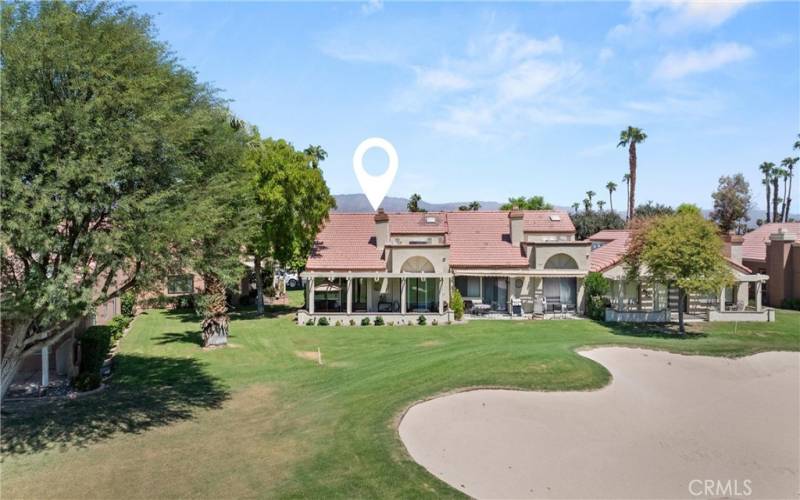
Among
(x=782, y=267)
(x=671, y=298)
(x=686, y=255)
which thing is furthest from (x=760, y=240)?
(x=686, y=255)

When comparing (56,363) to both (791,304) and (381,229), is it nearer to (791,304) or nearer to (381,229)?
(381,229)

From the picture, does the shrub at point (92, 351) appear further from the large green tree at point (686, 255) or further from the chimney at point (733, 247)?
the chimney at point (733, 247)

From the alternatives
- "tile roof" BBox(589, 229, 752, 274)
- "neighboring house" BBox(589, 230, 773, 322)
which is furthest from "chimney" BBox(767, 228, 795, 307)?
"neighboring house" BBox(589, 230, 773, 322)

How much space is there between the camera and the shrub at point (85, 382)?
17.9m

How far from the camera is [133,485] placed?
427 inches

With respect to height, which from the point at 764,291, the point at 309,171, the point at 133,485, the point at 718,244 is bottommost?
the point at 133,485

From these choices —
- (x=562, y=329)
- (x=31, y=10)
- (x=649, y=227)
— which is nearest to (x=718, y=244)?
(x=649, y=227)

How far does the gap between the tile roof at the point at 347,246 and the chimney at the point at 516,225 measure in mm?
9884

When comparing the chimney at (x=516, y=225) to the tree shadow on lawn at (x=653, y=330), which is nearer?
the tree shadow on lawn at (x=653, y=330)

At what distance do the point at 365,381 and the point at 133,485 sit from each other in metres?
8.75

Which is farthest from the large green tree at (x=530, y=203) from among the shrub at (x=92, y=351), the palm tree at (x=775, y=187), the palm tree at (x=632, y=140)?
the shrub at (x=92, y=351)

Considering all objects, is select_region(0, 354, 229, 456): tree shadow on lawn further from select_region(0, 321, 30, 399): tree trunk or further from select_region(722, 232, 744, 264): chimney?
select_region(722, 232, 744, 264): chimney

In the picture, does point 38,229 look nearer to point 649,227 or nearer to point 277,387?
point 277,387

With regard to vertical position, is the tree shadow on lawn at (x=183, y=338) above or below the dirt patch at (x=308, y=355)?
above
